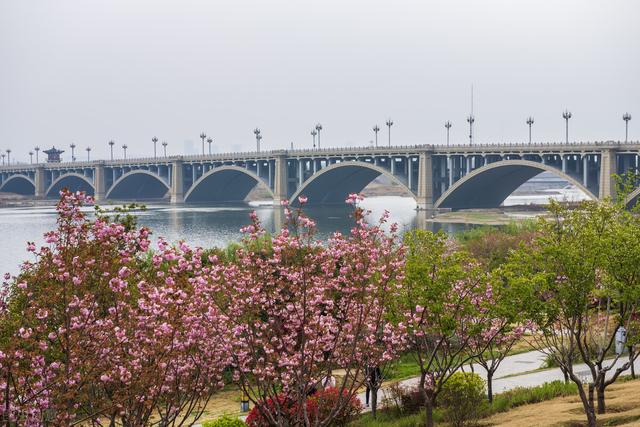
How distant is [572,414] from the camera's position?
23469 millimetres

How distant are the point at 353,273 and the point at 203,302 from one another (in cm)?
349

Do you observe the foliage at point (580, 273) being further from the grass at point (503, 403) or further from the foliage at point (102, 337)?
Result: the foliage at point (102, 337)

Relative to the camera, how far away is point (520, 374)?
33594 millimetres

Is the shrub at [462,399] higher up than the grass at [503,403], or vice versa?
the shrub at [462,399]

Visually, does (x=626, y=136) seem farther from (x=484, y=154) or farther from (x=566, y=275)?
(x=566, y=275)

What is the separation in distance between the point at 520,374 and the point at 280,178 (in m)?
118

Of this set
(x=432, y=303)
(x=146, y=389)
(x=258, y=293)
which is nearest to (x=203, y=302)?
(x=258, y=293)

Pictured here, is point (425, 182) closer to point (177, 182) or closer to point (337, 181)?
point (337, 181)

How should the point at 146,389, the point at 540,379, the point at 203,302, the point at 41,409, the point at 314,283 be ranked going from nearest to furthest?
1. the point at 41,409
2. the point at 146,389
3. the point at 203,302
4. the point at 314,283
5. the point at 540,379

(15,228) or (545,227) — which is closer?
(545,227)

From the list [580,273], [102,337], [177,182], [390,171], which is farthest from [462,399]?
[177,182]

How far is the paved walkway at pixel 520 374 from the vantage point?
102 feet

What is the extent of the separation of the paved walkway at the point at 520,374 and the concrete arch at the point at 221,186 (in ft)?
406

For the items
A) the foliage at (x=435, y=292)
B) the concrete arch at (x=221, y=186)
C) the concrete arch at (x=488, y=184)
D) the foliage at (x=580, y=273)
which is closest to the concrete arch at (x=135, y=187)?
the concrete arch at (x=221, y=186)
